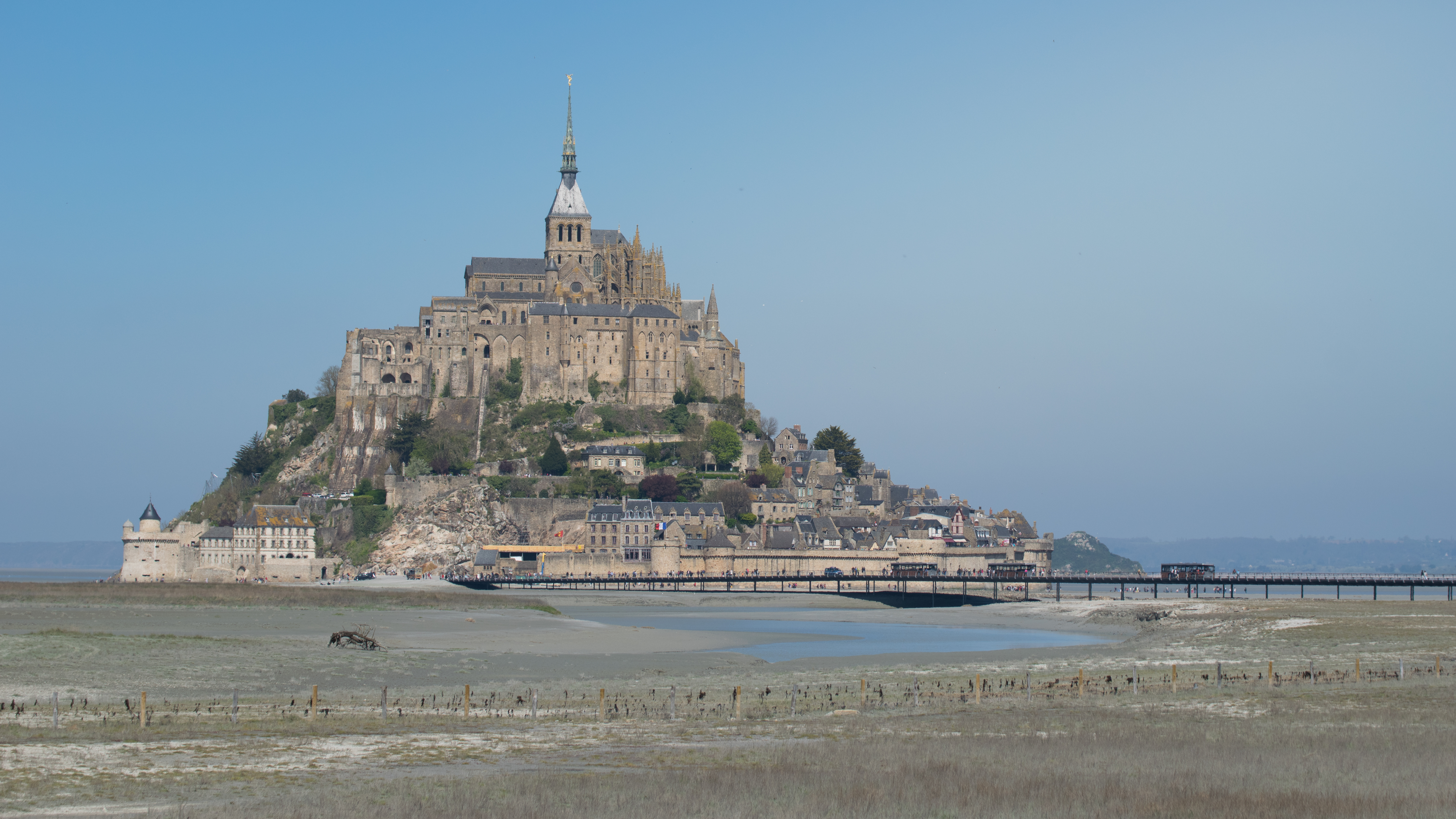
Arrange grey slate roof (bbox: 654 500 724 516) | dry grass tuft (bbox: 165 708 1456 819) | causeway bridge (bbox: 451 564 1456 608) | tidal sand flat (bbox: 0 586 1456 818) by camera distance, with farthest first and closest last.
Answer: grey slate roof (bbox: 654 500 724 516) → causeway bridge (bbox: 451 564 1456 608) → tidal sand flat (bbox: 0 586 1456 818) → dry grass tuft (bbox: 165 708 1456 819)

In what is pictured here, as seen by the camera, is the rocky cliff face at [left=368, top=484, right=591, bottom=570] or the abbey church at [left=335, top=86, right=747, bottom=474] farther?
the abbey church at [left=335, top=86, right=747, bottom=474]

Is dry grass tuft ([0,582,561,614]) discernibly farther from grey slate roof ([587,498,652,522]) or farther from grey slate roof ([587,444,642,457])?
grey slate roof ([587,444,642,457])

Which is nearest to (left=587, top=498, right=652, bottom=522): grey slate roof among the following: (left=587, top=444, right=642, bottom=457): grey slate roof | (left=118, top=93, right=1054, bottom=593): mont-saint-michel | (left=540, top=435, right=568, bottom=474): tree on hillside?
(left=118, top=93, right=1054, bottom=593): mont-saint-michel

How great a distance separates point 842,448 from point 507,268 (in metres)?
32.3

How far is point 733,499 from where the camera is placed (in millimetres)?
101250

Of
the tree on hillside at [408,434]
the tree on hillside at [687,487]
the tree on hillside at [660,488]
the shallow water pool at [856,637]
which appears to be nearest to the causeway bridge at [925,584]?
the tree on hillside at [660,488]

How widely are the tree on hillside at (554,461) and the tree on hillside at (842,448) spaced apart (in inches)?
1068

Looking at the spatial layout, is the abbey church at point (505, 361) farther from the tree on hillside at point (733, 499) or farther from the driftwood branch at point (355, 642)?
the driftwood branch at point (355, 642)

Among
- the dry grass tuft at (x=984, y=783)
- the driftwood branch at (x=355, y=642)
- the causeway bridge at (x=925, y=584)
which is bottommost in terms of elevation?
the causeway bridge at (x=925, y=584)

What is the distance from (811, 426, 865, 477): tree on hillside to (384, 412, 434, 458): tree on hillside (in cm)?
3452

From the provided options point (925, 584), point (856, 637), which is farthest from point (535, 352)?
point (856, 637)

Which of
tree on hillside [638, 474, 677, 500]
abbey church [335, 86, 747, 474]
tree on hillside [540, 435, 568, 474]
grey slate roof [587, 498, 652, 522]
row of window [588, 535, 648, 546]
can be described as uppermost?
abbey church [335, 86, 747, 474]

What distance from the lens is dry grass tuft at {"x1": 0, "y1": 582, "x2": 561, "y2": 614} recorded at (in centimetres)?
6388

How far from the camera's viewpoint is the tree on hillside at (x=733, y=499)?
101 metres
